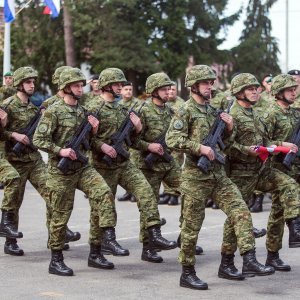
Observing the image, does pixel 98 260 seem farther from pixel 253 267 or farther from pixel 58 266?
pixel 253 267

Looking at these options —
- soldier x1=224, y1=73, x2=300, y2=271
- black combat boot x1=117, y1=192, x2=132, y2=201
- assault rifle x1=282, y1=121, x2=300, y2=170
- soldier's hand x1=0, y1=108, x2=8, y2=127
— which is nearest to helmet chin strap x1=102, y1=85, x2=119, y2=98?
soldier's hand x1=0, y1=108, x2=8, y2=127

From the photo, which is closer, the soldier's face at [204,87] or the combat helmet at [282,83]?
the soldier's face at [204,87]

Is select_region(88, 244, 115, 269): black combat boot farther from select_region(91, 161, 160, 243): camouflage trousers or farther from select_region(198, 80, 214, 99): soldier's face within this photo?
select_region(198, 80, 214, 99): soldier's face

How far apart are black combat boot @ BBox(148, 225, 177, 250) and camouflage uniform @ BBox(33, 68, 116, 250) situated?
72 cm

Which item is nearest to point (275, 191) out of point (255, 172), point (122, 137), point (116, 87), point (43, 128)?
point (255, 172)

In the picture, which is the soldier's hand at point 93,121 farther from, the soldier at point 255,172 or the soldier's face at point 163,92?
the soldier's face at point 163,92

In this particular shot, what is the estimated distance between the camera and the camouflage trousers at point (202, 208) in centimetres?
814

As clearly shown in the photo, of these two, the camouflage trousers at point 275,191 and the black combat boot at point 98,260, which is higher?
the camouflage trousers at point 275,191

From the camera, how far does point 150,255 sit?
970 cm

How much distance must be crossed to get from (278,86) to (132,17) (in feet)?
94.5

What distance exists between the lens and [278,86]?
9.46m

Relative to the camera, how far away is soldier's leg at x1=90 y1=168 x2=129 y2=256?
9195 millimetres

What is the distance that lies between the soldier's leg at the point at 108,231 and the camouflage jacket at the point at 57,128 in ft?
2.05

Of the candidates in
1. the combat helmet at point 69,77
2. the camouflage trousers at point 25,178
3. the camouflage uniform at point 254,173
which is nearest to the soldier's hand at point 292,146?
the camouflage uniform at point 254,173
